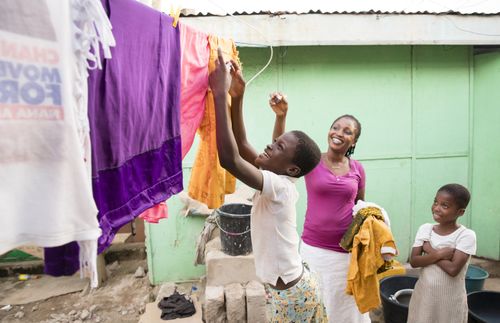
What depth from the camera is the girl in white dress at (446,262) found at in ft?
8.04

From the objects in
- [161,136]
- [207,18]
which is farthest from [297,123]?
[161,136]

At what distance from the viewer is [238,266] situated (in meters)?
3.71

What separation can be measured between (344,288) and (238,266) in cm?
140

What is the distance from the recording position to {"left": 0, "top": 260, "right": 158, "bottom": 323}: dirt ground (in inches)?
169

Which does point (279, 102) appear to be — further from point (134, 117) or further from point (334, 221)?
point (134, 117)

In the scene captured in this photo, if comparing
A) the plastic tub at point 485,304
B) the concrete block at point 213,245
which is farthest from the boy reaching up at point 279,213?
the plastic tub at point 485,304

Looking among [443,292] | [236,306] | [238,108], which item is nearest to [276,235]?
[238,108]

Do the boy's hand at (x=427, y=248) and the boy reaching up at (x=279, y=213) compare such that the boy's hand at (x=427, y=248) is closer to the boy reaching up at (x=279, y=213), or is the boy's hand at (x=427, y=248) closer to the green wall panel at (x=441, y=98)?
the boy reaching up at (x=279, y=213)

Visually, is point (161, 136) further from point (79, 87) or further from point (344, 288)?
point (344, 288)

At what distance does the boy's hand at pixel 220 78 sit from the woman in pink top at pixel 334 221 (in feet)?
4.07

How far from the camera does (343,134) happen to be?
2.57 m

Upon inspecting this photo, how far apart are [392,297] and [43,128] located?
11.8 ft

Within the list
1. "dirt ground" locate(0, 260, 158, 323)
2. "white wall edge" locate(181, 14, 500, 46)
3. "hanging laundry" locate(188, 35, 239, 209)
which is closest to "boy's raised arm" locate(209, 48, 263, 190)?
"hanging laundry" locate(188, 35, 239, 209)

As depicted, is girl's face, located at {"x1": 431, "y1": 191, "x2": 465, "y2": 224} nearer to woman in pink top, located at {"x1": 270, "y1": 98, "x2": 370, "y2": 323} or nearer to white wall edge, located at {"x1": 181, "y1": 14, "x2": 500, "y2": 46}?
woman in pink top, located at {"x1": 270, "y1": 98, "x2": 370, "y2": 323}
